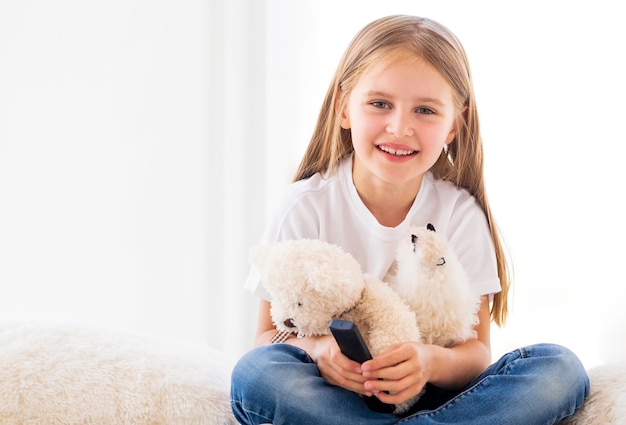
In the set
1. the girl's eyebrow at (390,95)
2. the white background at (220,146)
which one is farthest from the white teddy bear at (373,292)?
the white background at (220,146)

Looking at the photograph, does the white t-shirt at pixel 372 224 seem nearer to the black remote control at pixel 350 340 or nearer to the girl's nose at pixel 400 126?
the girl's nose at pixel 400 126

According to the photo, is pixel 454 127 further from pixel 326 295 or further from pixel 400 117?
pixel 326 295

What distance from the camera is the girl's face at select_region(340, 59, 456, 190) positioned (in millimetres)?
1250

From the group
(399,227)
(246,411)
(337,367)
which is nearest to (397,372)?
(337,367)

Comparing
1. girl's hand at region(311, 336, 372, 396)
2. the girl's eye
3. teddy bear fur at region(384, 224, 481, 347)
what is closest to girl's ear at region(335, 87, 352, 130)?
the girl's eye

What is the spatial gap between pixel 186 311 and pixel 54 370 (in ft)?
2.41

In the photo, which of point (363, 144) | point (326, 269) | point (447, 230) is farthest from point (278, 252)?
point (447, 230)

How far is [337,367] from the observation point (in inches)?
41.9

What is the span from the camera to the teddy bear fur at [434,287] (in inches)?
42.9

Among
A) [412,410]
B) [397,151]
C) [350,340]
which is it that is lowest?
[412,410]

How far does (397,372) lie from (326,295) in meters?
0.14

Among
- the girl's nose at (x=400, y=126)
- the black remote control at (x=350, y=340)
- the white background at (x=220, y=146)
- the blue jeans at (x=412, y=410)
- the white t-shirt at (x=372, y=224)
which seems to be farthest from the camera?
the white background at (x=220, y=146)

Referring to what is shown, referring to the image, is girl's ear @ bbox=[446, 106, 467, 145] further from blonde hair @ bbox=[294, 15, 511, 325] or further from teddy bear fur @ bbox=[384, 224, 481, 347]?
teddy bear fur @ bbox=[384, 224, 481, 347]

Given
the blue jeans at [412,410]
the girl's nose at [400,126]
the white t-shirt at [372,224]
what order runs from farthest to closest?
1. the white t-shirt at [372,224]
2. the girl's nose at [400,126]
3. the blue jeans at [412,410]
